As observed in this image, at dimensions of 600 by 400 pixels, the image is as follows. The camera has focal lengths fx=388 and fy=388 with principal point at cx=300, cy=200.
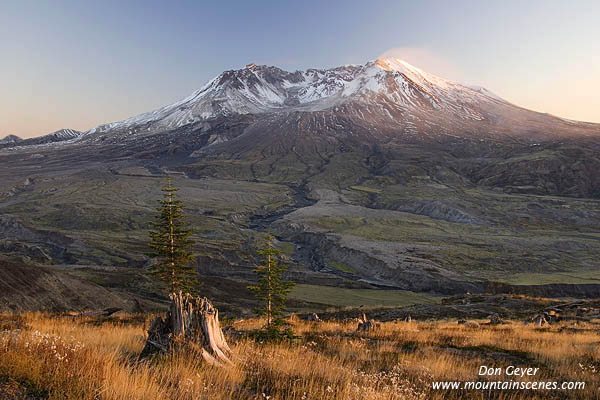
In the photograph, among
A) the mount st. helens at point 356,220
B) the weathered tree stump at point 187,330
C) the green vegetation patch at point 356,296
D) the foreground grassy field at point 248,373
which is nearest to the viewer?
the foreground grassy field at point 248,373

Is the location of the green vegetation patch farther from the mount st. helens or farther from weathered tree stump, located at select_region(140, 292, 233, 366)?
weathered tree stump, located at select_region(140, 292, 233, 366)

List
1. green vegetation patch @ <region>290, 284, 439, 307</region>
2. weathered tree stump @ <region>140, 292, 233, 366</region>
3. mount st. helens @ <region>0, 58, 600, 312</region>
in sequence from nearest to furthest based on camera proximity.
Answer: weathered tree stump @ <region>140, 292, 233, 366</region> → green vegetation patch @ <region>290, 284, 439, 307</region> → mount st. helens @ <region>0, 58, 600, 312</region>

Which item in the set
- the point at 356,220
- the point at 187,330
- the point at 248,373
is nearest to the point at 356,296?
the point at 187,330

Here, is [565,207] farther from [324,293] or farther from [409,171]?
[324,293]

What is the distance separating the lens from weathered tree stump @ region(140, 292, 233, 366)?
575 centimetres

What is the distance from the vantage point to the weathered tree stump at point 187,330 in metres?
5.75

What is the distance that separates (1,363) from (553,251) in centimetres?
9454

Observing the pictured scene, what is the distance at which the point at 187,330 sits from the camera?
5.91m

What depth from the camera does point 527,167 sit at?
581 feet

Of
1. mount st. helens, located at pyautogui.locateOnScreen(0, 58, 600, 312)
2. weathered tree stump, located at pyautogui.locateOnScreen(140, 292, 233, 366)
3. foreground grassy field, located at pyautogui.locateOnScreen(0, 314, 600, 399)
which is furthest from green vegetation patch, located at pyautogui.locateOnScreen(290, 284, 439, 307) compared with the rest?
weathered tree stump, located at pyautogui.locateOnScreen(140, 292, 233, 366)

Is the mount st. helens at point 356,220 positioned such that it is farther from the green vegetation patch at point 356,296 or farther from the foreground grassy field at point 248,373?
the foreground grassy field at point 248,373

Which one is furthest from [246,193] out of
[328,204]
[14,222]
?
[14,222]

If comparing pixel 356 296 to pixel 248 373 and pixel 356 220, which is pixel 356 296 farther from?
pixel 356 220

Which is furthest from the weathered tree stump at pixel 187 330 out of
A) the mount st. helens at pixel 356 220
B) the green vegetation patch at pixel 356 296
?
the green vegetation patch at pixel 356 296
